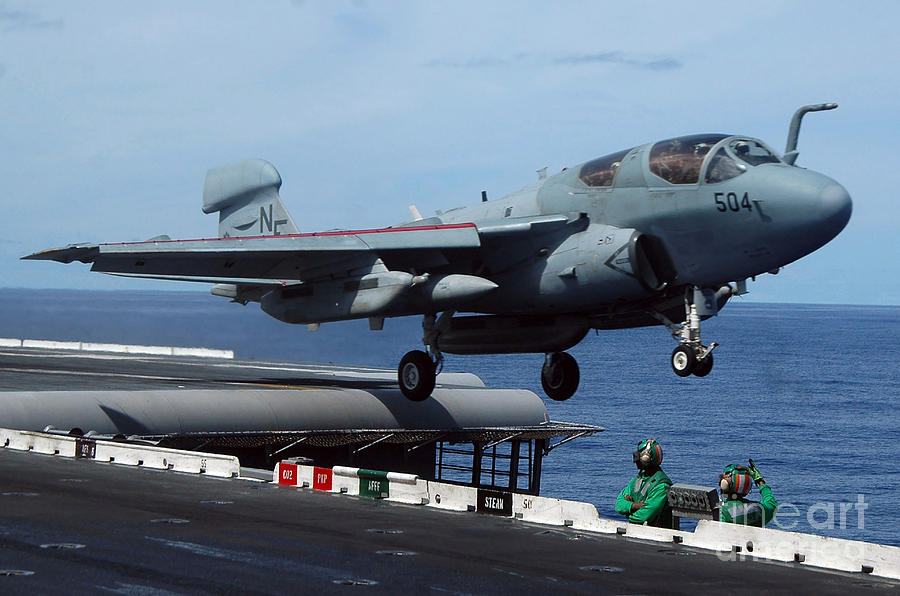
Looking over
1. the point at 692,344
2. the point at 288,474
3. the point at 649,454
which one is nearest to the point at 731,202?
the point at 692,344

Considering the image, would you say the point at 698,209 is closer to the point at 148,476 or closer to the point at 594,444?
the point at 148,476

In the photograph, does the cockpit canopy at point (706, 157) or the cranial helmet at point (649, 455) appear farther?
the cockpit canopy at point (706, 157)

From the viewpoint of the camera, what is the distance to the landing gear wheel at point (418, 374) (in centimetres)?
2600

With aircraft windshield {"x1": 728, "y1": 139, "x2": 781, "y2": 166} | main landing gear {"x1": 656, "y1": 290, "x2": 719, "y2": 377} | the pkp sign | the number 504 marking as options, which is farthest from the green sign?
aircraft windshield {"x1": 728, "y1": 139, "x2": 781, "y2": 166}

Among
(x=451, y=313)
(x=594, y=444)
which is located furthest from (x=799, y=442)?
(x=451, y=313)

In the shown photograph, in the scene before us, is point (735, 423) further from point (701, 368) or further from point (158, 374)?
point (701, 368)

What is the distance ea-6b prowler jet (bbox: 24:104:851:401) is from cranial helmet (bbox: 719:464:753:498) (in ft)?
21.4

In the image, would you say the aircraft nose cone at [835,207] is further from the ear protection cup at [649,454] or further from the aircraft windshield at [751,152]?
the ear protection cup at [649,454]

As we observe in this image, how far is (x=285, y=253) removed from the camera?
2595 centimetres

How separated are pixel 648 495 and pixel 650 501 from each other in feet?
0.31

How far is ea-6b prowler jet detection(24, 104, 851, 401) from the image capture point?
69.7ft

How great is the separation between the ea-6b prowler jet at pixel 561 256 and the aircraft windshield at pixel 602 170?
0.12 feet

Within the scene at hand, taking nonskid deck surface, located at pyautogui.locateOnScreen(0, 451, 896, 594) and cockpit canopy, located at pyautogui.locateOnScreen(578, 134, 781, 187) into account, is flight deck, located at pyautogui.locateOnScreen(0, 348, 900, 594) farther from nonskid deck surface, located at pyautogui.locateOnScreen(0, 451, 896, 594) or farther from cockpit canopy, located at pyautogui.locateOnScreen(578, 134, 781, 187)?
cockpit canopy, located at pyautogui.locateOnScreen(578, 134, 781, 187)
